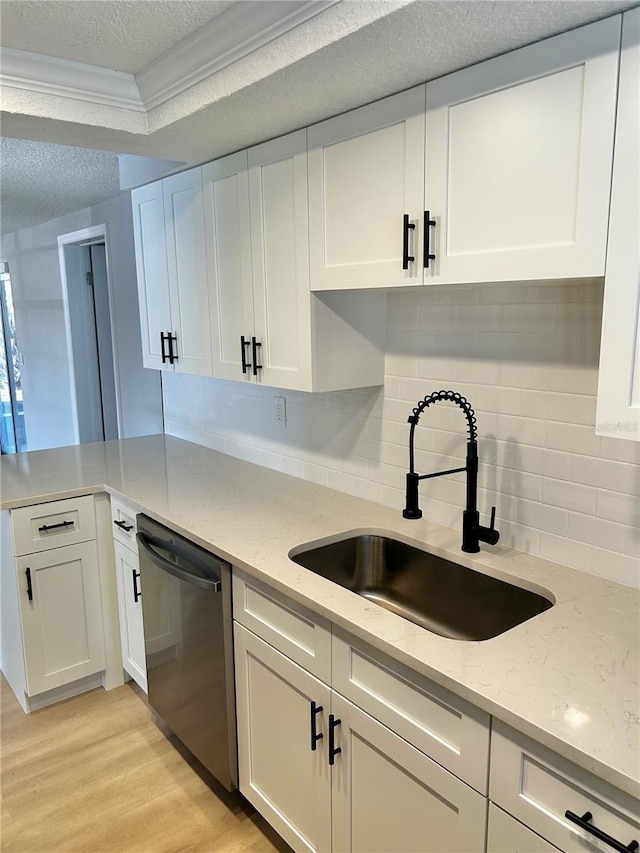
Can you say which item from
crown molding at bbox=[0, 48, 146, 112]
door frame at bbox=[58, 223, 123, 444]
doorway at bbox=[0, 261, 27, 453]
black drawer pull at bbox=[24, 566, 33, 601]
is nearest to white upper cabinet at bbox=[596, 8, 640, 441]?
crown molding at bbox=[0, 48, 146, 112]

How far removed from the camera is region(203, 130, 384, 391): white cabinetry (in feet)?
6.52

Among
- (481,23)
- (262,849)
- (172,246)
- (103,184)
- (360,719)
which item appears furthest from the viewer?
(103,184)

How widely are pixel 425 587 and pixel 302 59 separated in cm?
144

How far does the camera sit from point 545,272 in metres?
1.29

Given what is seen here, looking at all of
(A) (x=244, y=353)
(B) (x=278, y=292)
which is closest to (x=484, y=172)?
(B) (x=278, y=292)

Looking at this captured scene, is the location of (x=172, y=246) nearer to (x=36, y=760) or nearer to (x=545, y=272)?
(x=545, y=272)

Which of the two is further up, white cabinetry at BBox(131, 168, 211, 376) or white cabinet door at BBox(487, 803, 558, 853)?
white cabinetry at BBox(131, 168, 211, 376)

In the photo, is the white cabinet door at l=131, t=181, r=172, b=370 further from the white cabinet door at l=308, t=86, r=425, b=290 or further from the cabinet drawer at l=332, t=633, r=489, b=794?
the cabinet drawer at l=332, t=633, r=489, b=794

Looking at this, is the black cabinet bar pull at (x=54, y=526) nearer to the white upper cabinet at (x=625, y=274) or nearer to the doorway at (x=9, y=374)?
the white upper cabinet at (x=625, y=274)

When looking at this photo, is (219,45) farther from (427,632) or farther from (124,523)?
(124,523)

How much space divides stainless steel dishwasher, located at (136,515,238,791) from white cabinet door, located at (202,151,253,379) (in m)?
0.72

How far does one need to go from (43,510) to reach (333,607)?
4.95 ft

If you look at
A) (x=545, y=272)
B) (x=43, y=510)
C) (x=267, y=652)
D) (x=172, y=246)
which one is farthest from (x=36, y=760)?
(x=545, y=272)

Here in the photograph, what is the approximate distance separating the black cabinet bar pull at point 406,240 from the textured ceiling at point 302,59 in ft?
1.08
